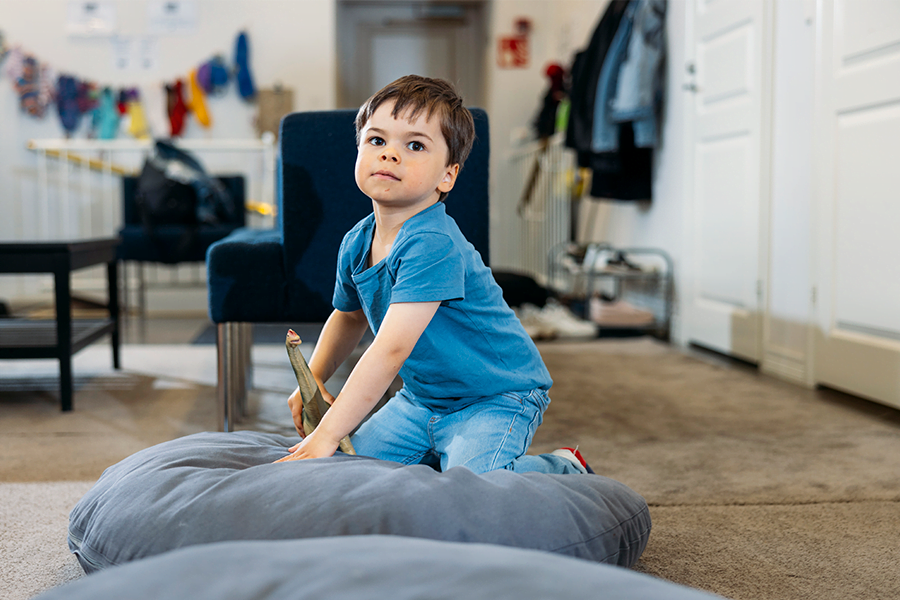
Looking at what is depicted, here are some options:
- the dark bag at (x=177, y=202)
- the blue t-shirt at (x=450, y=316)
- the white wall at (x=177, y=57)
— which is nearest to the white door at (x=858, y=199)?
the blue t-shirt at (x=450, y=316)

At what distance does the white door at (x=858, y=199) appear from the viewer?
6.60ft

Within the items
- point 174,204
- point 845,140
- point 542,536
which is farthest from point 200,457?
point 174,204

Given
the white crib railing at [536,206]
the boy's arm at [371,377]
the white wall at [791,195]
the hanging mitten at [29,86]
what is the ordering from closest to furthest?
the boy's arm at [371,377], the white wall at [791,195], the white crib railing at [536,206], the hanging mitten at [29,86]

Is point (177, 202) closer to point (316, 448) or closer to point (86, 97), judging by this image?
point (86, 97)

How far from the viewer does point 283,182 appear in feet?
5.41

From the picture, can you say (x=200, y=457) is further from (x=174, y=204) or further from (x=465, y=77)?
(x=465, y=77)

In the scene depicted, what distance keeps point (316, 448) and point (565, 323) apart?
2670 millimetres

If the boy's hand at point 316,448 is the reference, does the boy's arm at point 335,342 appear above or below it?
above

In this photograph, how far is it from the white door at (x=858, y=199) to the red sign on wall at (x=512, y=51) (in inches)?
128

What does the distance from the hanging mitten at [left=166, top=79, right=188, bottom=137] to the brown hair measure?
13.5 ft

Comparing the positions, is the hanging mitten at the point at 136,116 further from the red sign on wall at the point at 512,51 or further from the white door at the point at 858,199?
the white door at the point at 858,199

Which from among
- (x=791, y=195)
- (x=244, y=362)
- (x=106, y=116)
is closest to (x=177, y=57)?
(x=106, y=116)

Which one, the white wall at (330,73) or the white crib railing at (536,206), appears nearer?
the white wall at (330,73)

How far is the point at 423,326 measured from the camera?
1032mm
